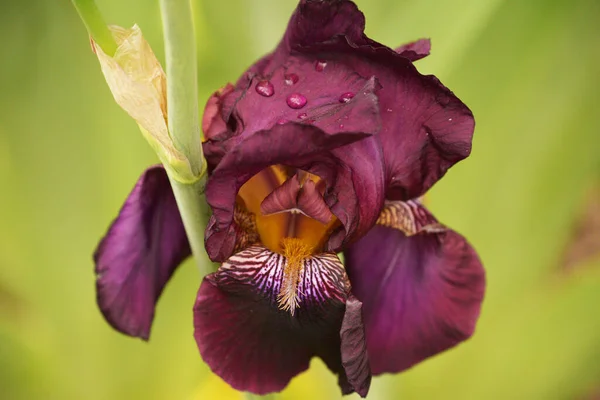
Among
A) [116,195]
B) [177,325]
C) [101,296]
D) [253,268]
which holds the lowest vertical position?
[177,325]

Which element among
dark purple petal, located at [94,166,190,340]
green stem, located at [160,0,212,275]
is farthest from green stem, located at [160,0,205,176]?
dark purple petal, located at [94,166,190,340]

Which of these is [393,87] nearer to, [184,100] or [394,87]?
[394,87]

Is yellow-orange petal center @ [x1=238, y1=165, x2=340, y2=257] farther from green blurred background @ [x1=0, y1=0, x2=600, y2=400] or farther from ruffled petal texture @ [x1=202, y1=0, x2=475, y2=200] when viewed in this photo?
green blurred background @ [x1=0, y1=0, x2=600, y2=400]

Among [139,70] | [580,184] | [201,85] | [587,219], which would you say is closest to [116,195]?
[201,85]

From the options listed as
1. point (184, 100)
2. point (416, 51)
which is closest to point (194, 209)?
point (184, 100)

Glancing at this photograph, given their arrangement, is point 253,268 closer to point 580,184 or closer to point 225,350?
point 225,350

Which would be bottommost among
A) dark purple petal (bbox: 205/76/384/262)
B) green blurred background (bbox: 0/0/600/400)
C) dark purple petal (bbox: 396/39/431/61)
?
green blurred background (bbox: 0/0/600/400)

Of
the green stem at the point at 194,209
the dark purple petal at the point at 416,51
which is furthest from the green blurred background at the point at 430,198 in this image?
the green stem at the point at 194,209

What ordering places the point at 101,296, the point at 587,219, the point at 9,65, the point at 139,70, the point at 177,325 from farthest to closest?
1. the point at 587,219
2. the point at 177,325
3. the point at 9,65
4. the point at 101,296
5. the point at 139,70
